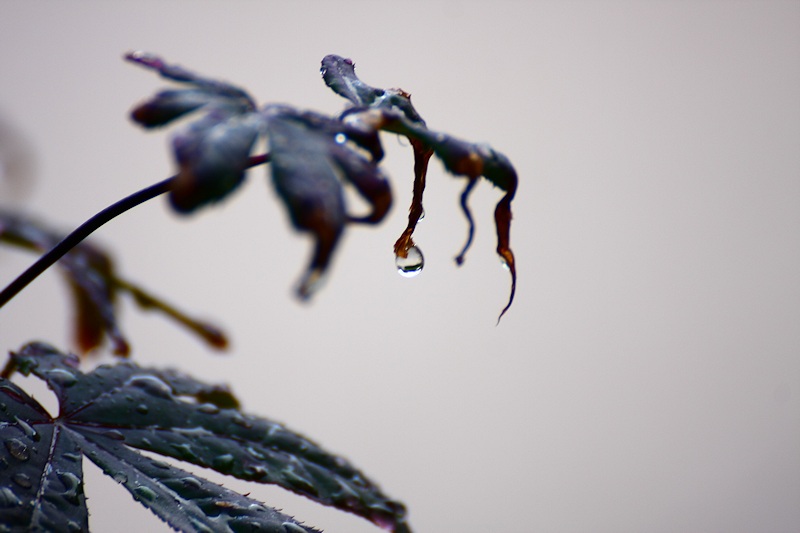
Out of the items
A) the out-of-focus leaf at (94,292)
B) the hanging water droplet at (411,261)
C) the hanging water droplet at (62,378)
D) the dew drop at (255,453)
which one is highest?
the hanging water droplet at (411,261)

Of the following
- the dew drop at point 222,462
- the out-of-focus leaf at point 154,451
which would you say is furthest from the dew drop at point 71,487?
the dew drop at point 222,462

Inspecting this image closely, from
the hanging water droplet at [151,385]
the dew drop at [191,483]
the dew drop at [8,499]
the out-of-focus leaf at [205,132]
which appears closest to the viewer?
the out-of-focus leaf at [205,132]

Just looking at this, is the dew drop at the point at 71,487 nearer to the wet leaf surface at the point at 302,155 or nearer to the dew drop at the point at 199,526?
the dew drop at the point at 199,526

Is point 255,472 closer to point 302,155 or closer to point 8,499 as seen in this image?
point 8,499

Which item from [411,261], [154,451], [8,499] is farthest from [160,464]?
[411,261]

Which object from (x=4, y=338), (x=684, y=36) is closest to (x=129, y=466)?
(x=4, y=338)

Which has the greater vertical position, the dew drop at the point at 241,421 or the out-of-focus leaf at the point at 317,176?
the out-of-focus leaf at the point at 317,176

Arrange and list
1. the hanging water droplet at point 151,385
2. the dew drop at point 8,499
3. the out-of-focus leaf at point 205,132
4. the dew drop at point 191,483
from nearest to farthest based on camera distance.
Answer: the out-of-focus leaf at point 205,132, the dew drop at point 8,499, the dew drop at point 191,483, the hanging water droplet at point 151,385
